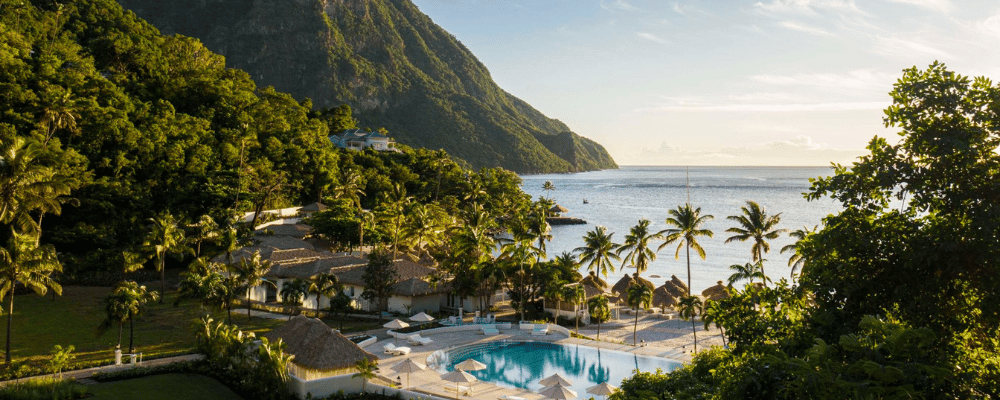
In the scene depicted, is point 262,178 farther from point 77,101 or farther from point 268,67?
point 268,67

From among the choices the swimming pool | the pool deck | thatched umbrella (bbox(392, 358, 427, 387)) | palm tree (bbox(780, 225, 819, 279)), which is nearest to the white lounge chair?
the pool deck

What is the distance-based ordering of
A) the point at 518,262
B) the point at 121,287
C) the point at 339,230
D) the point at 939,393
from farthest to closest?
1. the point at 339,230
2. the point at 518,262
3. the point at 121,287
4. the point at 939,393

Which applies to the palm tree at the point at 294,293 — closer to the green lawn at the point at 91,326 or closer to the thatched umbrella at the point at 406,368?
the green lawn at the point at 91,326

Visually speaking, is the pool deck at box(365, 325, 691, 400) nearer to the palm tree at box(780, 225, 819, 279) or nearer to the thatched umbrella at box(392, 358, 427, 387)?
the thatched umbrella at box(392, 358, 427, 387)

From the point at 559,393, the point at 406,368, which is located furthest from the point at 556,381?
the point at 406,368

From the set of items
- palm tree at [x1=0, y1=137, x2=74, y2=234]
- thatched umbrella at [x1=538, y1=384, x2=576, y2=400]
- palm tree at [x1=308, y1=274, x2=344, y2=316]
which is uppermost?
palm tree at [x1=0, y1=137, x2=74, y2=234]

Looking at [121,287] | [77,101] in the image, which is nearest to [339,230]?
[77,101]

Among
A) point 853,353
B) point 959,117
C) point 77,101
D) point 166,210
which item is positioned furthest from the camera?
point 166,210
